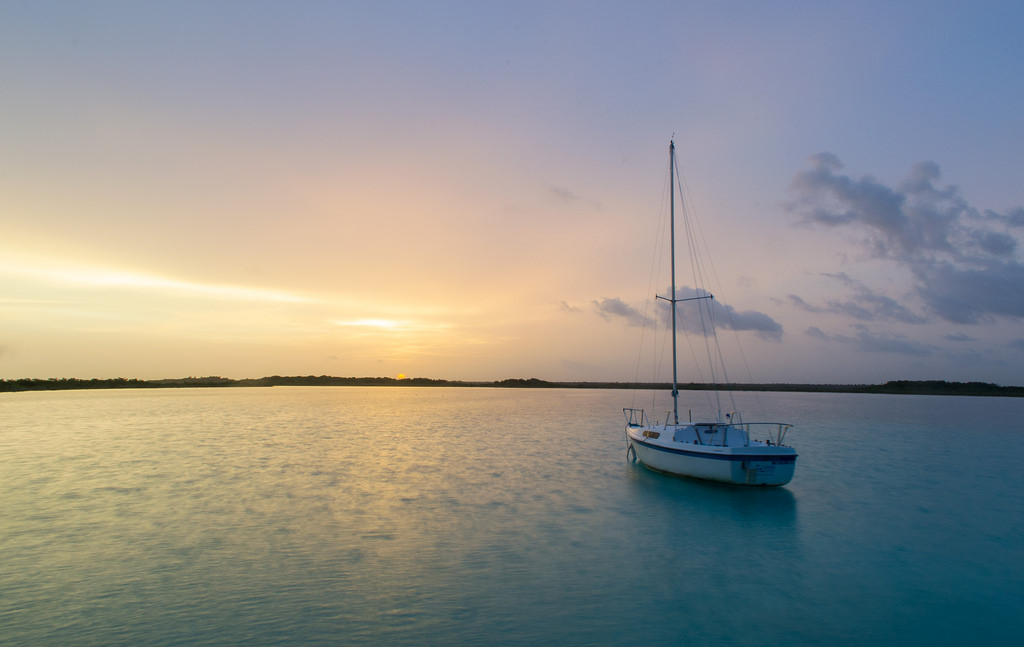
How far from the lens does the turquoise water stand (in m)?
11.6

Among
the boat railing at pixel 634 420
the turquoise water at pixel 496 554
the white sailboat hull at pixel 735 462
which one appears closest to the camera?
the turquoise water at pixel 496 554

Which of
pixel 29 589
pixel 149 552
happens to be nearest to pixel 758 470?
pixel 149 552

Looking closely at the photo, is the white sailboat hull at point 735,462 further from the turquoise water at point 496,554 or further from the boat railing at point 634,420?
the boat railing at point 634,420

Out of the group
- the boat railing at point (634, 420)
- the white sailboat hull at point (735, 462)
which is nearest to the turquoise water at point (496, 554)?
the white sailboat hull at point (735, 462)

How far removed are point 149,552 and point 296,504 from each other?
6.90 m

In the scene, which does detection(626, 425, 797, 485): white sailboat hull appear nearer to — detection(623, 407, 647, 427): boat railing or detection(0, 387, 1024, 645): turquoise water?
detection(0, 387, 1024, 645): turquoise water

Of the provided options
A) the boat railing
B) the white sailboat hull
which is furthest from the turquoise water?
the boat railing

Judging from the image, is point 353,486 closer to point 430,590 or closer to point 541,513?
point 541,513

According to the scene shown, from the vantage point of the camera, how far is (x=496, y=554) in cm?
1669

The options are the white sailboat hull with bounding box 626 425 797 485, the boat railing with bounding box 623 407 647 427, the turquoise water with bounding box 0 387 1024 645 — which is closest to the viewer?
the turquoise water with bounding box 0 387 1024 645

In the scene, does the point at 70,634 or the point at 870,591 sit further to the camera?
the point at 870,591

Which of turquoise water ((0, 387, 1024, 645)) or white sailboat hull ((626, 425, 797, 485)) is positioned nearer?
turquoise water ((0, 387, 1024, 645))

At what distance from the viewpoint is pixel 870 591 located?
45.8ft

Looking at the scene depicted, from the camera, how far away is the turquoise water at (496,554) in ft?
38.2
